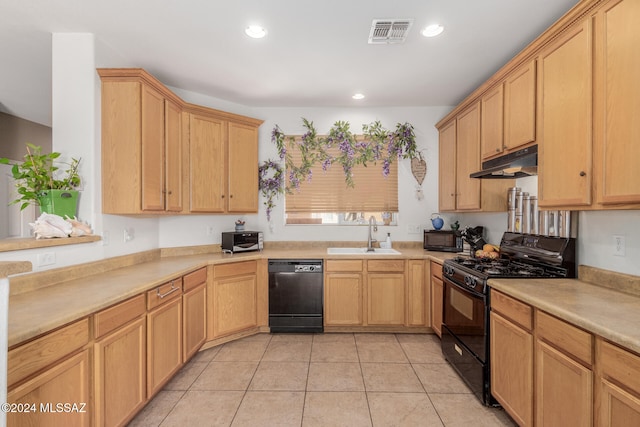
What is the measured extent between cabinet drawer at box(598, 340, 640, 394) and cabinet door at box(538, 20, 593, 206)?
0.80 m

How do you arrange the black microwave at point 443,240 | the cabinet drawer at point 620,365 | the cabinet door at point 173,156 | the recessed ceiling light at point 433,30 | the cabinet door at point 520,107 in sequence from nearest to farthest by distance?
the cabinet drawer at point 620,365 < the cabinet door at point 520,107 < the recessed ceiling light at point 433,30 < the cabinet door at point 173,156 < the black microwave at point 443,240

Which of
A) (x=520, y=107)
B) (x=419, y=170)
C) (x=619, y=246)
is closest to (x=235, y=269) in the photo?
(x=419, y=170)

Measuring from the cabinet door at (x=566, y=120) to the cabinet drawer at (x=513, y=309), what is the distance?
65 cm

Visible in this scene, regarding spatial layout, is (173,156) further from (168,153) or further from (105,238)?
Result: (105,238)

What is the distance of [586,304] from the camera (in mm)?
1458

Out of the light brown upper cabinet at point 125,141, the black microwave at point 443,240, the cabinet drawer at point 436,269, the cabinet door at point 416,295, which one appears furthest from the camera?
the black microwave at point 443,240

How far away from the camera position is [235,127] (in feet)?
11.0

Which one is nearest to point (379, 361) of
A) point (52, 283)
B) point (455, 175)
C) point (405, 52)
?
point (455, 175)

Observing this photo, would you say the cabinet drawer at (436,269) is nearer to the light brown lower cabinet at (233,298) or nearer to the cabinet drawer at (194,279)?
the light brown lower cabinet at (233,298)

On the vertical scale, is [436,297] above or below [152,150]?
below

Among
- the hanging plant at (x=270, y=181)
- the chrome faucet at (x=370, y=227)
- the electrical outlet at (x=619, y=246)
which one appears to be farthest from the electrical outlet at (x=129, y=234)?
the electrical outlet at (x=619, y=246)

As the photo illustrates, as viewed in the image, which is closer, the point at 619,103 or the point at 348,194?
the point at 619,103

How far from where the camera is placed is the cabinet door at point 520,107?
6.73 feet

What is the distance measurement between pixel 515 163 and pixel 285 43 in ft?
6.45
